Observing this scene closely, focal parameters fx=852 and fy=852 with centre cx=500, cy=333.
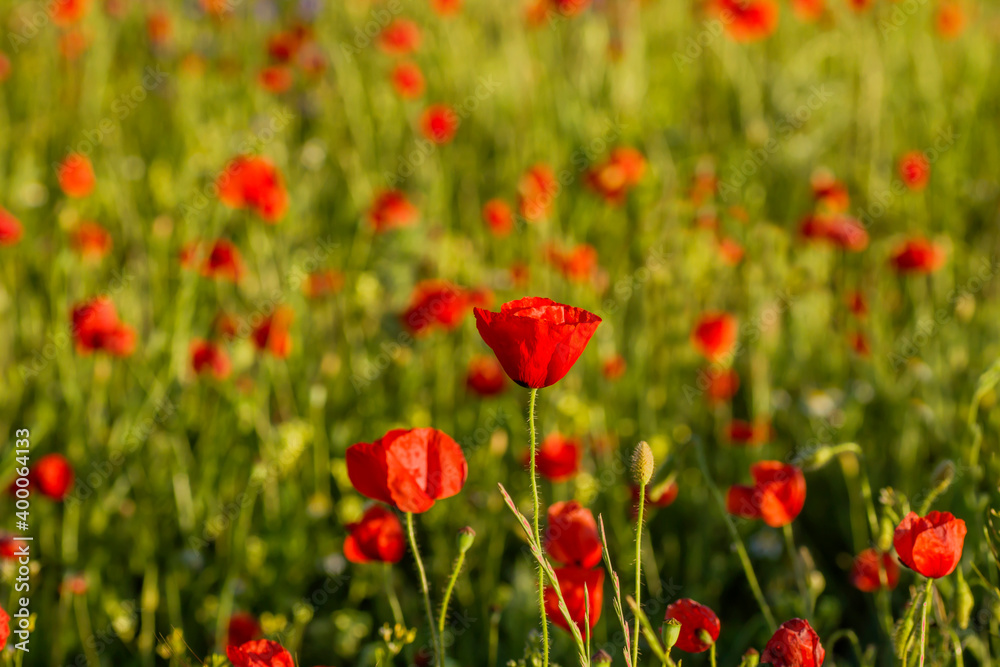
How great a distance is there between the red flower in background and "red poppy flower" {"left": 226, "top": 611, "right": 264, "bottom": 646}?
162 centimetres

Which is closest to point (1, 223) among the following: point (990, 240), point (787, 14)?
point (990, 240)

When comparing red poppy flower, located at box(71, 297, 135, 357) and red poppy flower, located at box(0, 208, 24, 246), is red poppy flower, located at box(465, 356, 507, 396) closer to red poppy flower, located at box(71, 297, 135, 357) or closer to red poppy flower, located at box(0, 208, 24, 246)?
red poppy flower, located at box(71, 297, 135, 357)

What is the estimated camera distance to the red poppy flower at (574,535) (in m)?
1.18

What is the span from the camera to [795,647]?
998 mm

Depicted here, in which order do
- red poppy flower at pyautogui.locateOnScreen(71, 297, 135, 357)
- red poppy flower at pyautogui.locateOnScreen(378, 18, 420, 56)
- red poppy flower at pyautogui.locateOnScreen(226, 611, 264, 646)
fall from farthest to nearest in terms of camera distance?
red poppy flower at pyautogui.locateOnScreen(378, 18, 420, 56) → red poppy flower at pyautogui.locateOnScreen(71, 297, 135, 357) → red poppy flower at pyautogui.locateOnScreen(226, 611, 264, 646)

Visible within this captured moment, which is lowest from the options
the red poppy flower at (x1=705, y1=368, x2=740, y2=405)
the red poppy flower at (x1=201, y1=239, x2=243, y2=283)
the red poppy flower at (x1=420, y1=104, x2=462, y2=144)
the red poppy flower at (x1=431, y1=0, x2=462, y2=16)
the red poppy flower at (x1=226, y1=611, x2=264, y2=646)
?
the red poppy flower at (x1=705, y1=368, x2=740, y2=405)

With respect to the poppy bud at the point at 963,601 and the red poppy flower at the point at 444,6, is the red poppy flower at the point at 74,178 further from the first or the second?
the poppy bud at the point at 963,601

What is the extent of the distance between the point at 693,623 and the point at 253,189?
1.73 meters

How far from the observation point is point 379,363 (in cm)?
246

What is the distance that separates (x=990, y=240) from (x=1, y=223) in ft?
10.2

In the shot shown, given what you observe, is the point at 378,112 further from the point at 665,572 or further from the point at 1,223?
the point at 665,572

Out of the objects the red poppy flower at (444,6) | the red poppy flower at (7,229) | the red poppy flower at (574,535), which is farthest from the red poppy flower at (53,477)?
the red poppy flower at (444,6)

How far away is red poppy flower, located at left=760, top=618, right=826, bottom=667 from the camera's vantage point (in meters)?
1.00

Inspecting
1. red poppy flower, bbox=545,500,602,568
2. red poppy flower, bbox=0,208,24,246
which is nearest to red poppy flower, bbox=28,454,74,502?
red poppy flower, bbox=0,208,24,246
